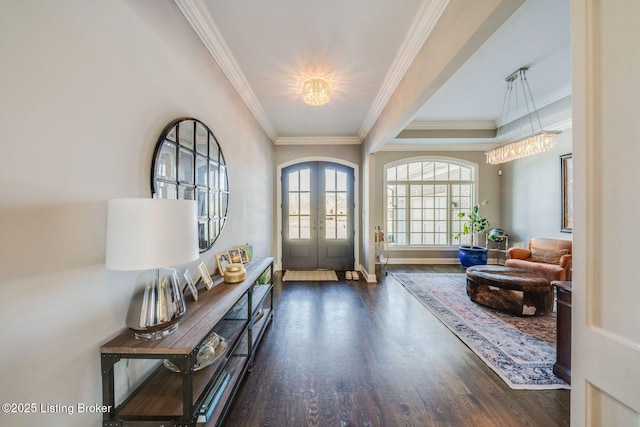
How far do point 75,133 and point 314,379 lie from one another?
7.00 ft

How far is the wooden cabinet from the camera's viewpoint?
1074 millimetres

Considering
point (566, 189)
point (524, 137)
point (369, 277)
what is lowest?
point (369, 277)

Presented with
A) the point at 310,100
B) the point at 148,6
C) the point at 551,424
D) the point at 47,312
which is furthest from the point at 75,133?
the point at 551,424

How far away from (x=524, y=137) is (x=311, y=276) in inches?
177

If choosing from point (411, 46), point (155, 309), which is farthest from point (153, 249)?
point (411, 46)

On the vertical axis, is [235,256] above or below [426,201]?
below

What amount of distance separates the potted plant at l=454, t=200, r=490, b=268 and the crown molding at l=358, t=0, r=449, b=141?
3666mm

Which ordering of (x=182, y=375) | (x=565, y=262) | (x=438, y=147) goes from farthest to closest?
1. (x=438, y=147)
2. (x=565, y=262)
3. (x=182, y=375)

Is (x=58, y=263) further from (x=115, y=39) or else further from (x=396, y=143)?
(x=396, y=143)

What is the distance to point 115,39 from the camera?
1188mm

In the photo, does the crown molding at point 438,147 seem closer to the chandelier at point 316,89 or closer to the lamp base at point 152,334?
the chandelier at point 316,89

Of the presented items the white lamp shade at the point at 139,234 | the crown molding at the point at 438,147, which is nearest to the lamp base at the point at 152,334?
the white lamp shade at the point at 139,234

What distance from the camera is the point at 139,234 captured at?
963mm

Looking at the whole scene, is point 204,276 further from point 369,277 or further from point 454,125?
point 454,125
